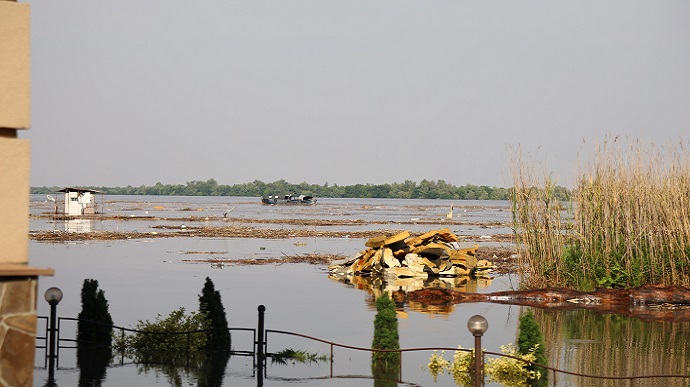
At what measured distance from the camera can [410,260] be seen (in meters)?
31.7

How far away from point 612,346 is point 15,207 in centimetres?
1204

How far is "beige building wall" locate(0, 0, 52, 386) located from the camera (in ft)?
20.4

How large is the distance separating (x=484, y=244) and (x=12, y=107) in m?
46.1

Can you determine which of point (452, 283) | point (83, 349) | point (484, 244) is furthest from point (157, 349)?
point (484, 244)

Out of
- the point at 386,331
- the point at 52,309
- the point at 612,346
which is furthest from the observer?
the point at 612,346

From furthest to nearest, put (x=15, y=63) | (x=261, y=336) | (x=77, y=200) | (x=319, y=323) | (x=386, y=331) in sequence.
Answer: (x=77, y=200)
(x=319, y=323)
(x=261, y=336)
(x=386, y=331)
(x=15, y=63)

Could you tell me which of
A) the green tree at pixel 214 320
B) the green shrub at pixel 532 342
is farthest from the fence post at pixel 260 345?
the green shrub at pixel 532 342

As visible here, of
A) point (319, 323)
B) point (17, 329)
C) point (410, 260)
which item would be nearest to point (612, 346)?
point (319, 323)

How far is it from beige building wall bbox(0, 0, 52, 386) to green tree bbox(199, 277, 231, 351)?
8.29 meters

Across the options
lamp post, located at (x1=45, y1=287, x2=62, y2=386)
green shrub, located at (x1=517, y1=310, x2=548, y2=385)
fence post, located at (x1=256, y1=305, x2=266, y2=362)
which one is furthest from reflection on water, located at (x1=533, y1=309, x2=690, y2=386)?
lamp post, located at (x1=45, y1=287, x2=62, y2=386)

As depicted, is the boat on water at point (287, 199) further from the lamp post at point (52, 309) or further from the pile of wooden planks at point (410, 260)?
the lamp post at point (52, 309)

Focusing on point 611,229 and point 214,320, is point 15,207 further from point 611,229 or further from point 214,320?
point 611,229

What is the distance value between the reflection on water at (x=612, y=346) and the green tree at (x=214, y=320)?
5.25 metres

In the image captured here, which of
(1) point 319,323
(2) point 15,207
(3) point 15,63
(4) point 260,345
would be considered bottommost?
(1) point 319,323
